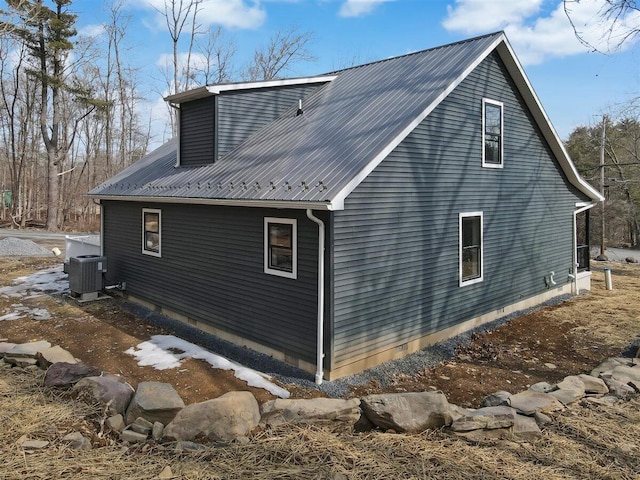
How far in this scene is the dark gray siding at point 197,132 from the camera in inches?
400

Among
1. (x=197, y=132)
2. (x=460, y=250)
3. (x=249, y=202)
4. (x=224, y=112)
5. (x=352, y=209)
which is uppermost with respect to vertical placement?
(x=224, y=112)

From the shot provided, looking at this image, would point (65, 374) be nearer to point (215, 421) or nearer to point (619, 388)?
point (215, 421)

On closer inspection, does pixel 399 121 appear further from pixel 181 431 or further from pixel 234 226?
pixel 181 431

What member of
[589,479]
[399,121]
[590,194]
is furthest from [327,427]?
[590,194]

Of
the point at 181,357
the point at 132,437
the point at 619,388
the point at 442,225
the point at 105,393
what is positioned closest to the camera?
the point at 132,437

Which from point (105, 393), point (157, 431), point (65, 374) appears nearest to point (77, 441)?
point (157, 431)

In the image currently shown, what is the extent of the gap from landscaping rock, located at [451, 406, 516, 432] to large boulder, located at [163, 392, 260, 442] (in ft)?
6.54

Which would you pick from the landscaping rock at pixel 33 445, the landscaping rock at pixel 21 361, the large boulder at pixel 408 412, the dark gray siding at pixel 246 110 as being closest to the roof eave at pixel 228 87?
the dark gray siding at pixel 246 110

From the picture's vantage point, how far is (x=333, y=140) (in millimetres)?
8156

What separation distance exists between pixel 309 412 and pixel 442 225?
5467mm

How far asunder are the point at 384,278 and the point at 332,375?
183cm

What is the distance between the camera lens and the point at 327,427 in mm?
4418

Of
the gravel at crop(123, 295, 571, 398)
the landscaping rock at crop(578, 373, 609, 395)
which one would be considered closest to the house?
the gravel at crop(123, 295, 571, 398)

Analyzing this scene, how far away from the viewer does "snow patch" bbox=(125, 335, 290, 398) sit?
673 cm
